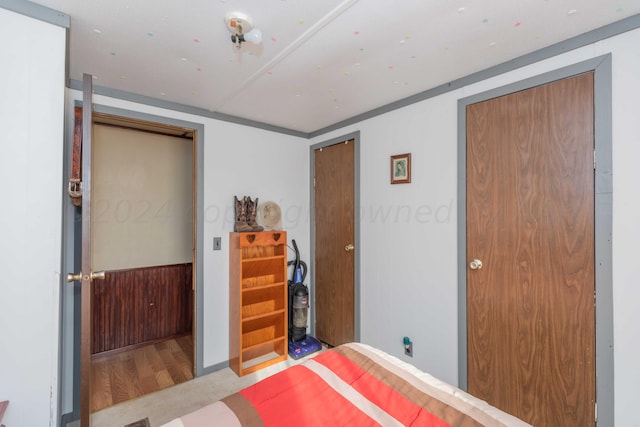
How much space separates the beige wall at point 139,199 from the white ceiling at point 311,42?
97 cm

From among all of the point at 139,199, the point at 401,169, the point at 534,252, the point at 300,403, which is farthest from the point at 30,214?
the point at 534,252

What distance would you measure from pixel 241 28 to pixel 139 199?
234 cm

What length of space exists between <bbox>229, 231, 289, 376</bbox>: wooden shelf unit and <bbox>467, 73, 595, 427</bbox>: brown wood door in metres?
1.65

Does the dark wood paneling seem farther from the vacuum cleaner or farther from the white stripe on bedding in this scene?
the white stripe on bedding

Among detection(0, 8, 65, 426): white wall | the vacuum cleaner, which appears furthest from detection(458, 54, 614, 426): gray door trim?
detection(0, 8, 65, 426): white wall

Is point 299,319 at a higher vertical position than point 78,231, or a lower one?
lower

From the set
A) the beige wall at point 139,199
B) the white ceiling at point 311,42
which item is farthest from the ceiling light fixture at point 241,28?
the beige wall at point 139,199

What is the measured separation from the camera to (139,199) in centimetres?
297

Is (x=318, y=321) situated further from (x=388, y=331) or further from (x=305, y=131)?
(x=305, y=131)

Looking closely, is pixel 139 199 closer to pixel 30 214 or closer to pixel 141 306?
pixel 141 306

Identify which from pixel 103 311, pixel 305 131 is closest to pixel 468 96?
pixel 305 131

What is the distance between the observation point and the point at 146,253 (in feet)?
9.89

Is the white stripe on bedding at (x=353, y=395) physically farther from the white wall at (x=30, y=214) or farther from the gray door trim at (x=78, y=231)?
the gray door trim at (x=78, y=231)

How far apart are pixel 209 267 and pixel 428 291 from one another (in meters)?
1.86
